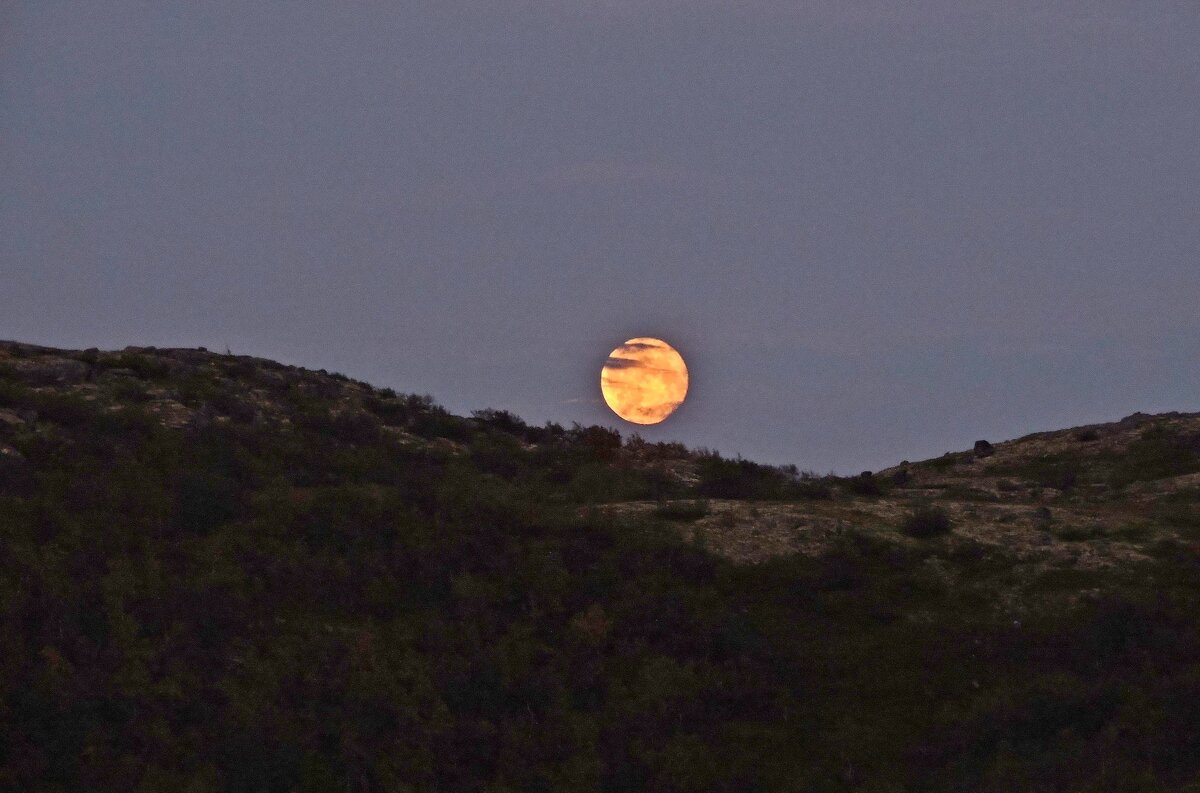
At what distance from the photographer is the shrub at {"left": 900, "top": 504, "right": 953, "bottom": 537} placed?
30344mm

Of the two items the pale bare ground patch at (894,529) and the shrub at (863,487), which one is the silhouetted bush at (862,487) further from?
the pale bare ground patch at (894,529)

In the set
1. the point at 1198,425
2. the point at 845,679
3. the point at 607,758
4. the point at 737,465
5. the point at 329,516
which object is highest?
the point at 1198,425

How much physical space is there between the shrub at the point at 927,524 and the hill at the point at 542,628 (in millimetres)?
107

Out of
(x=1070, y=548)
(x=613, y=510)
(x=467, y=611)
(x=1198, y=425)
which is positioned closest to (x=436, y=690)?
(x=467, y=611)

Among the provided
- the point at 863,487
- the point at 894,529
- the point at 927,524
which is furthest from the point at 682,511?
the point at 863,487

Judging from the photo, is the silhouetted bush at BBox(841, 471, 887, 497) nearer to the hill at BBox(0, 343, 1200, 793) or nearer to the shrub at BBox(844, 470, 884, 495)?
the shrub at BBox(844, 470, 884, 495)

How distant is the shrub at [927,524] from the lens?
30.3 metres

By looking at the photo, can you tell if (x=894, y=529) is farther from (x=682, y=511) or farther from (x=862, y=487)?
(x=862, y=487)

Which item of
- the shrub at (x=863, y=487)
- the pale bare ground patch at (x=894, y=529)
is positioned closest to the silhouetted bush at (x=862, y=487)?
the shrub at (x=863, y=487)

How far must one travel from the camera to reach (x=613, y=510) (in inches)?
1241

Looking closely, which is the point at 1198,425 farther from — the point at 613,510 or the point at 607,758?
the point at 607,758

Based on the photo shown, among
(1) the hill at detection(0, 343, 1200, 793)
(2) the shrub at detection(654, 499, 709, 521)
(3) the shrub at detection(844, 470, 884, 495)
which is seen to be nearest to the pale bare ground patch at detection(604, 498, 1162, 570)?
(1) the hill at detection(0, 343, 1200, 793)

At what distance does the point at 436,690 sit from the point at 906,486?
26.5m

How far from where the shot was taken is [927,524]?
1201 inches
